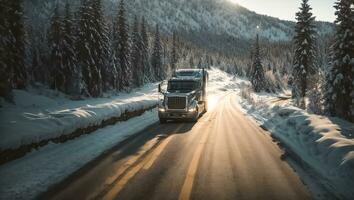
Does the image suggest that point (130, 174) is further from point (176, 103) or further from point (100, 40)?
point (100, 40)

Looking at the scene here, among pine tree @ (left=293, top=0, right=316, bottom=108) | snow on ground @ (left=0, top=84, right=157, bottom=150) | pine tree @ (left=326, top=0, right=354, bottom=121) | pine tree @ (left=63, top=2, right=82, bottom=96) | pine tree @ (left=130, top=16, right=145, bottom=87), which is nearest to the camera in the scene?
snow on ground @ (left=0, top=84, right=157, bottom=150)

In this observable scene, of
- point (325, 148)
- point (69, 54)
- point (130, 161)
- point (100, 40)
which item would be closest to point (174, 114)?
point (130, 161)

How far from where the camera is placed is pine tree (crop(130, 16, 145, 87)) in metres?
78.8

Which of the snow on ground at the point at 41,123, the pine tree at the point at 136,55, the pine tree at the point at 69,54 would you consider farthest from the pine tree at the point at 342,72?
the pine tree at the point at 136,55

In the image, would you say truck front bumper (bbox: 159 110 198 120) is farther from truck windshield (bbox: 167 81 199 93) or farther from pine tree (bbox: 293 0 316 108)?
pine tree (bbox: 293 0 316 108)

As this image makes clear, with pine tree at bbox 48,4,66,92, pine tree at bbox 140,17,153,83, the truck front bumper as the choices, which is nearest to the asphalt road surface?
the truck front bumper

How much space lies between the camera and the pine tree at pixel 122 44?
2506 inches

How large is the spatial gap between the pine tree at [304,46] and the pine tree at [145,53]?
40.2 m

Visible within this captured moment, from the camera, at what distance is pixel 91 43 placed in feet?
169

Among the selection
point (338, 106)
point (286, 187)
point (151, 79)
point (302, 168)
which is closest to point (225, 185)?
point (286, 187)

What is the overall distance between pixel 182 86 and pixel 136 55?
186 ft

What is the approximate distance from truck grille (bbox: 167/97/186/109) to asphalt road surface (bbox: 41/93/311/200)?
319 inches

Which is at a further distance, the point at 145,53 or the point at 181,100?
the point at 145,53

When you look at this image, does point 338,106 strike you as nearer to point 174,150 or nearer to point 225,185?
point 174,150
